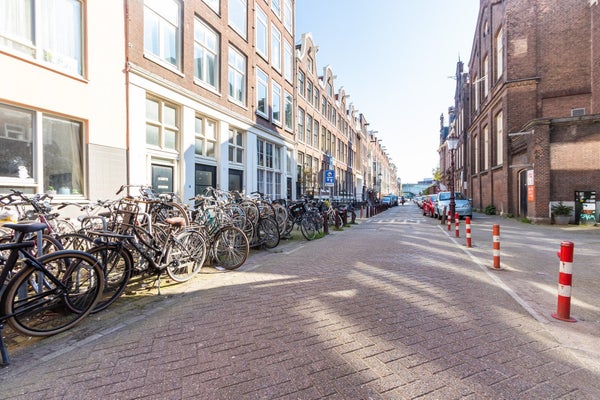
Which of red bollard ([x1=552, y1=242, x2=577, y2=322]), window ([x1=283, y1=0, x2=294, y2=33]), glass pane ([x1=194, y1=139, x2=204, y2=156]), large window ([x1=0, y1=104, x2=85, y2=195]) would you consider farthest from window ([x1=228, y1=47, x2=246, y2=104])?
red bollard ([x1=552, y1=242, x2=577, y2=322])

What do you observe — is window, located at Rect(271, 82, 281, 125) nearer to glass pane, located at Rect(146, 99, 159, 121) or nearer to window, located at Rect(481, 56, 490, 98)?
glass pane, located at Rect(146, 99, 159, 121)

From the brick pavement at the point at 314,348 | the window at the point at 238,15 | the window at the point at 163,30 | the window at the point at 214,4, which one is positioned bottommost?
the brick pavement at the point at 314,348

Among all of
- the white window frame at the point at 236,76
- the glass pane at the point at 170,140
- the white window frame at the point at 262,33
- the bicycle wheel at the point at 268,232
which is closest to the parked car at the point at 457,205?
the white window frame at the point at 236,76

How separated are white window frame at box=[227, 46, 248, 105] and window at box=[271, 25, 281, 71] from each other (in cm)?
360

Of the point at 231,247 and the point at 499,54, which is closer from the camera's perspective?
the point at 231,247

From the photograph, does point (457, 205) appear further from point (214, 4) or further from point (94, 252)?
point (94, 252)

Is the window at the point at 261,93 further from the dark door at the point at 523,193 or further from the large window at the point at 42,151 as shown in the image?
the dark door at the point at 523,193

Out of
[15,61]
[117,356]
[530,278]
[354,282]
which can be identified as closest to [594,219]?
[530,278]

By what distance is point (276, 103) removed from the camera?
59.0ft

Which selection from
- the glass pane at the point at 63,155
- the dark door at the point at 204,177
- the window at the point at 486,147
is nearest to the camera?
the glass pane at the point at 63,155

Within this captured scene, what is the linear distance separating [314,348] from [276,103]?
16.6 metres

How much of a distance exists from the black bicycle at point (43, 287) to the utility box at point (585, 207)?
1895cm

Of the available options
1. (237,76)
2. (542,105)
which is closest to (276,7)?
(237,76)

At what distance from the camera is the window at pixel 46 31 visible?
597cm
